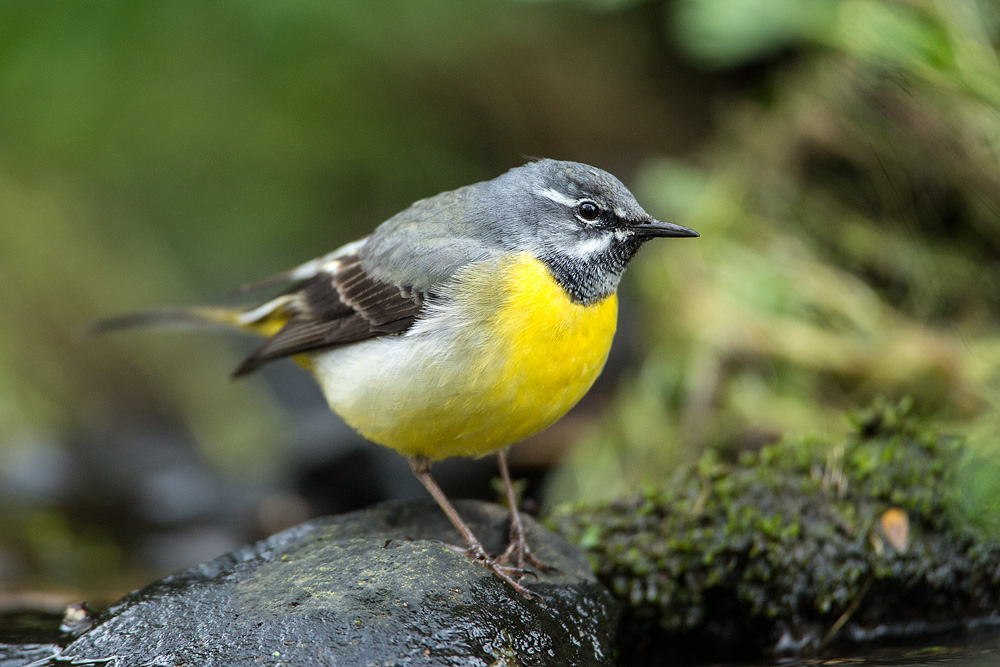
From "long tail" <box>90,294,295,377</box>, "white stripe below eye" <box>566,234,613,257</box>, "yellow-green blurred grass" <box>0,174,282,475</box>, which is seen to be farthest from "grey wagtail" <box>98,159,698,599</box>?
"yellow-green blurred grass" <box>0,174,282,475</box>

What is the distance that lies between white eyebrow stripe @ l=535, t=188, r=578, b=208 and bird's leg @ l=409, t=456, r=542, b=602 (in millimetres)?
1506

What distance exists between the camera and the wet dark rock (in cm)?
359

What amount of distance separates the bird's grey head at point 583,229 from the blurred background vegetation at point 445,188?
2180mm

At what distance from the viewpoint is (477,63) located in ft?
37.5

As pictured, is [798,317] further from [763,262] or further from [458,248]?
[458,248]

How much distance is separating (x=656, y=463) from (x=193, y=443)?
461 cm

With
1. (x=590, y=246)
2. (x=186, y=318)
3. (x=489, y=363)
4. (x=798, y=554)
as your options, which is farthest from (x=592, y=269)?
(x=186, y=318)

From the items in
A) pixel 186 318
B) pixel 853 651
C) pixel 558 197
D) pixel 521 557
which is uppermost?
pixel 186 318

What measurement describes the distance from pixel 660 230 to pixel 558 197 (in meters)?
0.53

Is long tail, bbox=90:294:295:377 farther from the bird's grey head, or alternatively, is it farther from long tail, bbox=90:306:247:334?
the bird's grey head

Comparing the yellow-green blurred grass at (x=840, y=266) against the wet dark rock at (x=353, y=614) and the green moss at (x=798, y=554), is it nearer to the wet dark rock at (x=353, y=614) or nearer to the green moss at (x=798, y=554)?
the green moss at (x=798, y=554)

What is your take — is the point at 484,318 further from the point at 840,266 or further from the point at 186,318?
the point at 840,266

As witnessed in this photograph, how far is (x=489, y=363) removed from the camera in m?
4.26

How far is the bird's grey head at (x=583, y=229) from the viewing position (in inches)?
178
